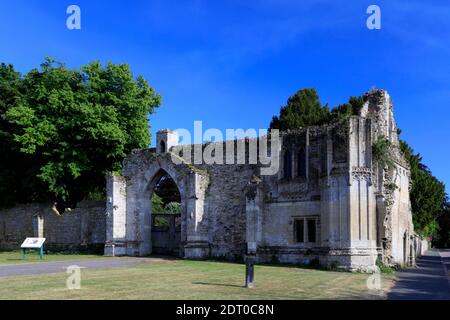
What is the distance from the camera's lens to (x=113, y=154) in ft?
111

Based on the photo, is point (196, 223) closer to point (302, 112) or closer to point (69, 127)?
point (69, 127)

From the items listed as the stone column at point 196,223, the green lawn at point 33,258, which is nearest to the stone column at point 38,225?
the green lawn at point 33,258

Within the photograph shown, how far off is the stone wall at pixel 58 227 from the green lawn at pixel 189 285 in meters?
13.6

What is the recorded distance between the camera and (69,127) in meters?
33.2

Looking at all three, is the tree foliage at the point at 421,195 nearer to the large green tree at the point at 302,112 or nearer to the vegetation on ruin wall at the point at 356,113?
the vegetation on ruin wall at the point at 356,113

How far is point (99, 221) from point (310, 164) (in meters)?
15.3

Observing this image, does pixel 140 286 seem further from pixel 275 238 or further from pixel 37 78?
pixel 37 78

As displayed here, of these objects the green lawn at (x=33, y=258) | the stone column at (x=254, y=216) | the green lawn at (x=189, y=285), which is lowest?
the green lawn at (x=33, y=258)

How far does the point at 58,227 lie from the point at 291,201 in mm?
17257

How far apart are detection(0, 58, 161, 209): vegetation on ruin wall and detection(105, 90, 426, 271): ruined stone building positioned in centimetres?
285

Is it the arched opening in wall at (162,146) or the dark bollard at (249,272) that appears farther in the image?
the arched opening in wall at (162,146)

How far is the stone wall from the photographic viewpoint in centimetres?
3375

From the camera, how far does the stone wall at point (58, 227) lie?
33.8 m
